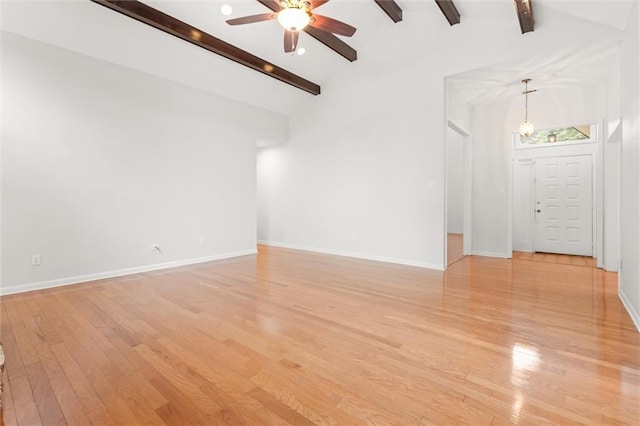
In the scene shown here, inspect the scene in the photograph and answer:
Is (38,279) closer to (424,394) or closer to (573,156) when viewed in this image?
(424,394)

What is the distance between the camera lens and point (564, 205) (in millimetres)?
6027

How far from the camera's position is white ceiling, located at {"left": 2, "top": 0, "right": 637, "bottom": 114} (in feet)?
11.6

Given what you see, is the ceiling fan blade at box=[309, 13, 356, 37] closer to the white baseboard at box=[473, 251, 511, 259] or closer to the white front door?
the white baseboard at box=[473, 251, 511, 259]

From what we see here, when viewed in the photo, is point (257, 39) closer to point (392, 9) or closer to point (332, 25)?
point (332, 25)

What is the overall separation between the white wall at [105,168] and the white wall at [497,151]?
4839 mm

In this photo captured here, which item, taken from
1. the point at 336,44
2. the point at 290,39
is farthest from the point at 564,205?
the point at 290,39

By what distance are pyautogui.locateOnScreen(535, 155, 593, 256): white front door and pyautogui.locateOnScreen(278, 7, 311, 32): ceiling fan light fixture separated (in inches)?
228

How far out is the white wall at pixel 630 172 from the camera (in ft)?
8.66

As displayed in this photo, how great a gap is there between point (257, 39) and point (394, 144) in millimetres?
Result: 2849

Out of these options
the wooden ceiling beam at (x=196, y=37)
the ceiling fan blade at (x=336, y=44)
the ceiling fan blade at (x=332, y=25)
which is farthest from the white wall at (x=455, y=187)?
the ceiling fan blade at (x=332, y=25)

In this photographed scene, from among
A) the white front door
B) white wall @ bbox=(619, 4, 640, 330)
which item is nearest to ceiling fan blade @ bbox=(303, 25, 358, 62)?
white wall @ bbox=(619, 4, 640, 330)

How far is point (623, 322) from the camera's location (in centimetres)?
Result: 266

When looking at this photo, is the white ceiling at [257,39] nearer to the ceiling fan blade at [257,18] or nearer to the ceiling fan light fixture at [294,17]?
the ceiling fan blade at [257,18]

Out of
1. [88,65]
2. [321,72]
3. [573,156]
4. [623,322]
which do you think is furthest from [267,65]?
[573,156]
